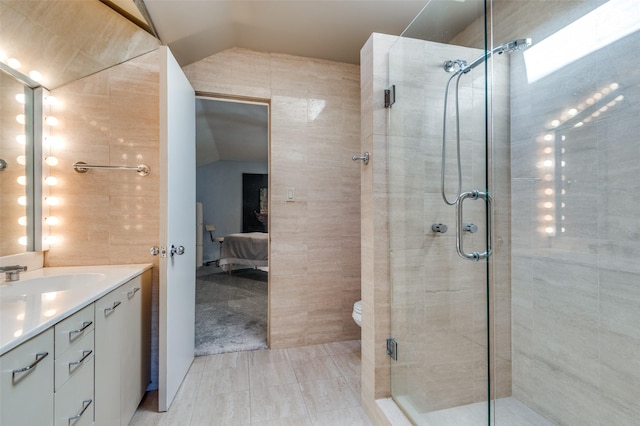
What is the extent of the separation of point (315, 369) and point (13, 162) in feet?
7.22

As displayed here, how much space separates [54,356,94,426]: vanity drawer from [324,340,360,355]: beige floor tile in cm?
162

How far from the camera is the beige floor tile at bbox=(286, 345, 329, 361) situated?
225cm

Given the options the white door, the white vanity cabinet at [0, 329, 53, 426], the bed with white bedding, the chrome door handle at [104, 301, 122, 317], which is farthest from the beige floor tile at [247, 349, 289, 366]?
the bed with white bedding

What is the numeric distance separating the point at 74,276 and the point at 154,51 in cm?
153

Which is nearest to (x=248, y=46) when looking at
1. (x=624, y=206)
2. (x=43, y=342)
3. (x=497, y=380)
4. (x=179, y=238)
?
(x=179, y=238)

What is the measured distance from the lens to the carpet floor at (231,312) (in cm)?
241

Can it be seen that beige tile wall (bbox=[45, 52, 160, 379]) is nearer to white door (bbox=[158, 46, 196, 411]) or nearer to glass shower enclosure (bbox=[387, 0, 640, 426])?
white door (bbox=[158, 46, 196, 411])

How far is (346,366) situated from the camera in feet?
6.91

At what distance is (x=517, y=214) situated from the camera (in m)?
1.64

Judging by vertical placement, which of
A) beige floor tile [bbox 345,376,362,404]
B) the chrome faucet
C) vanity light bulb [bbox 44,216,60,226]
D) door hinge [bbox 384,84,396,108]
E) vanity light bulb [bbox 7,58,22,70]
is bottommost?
beige floor tile [bbox 345,376,362,404]

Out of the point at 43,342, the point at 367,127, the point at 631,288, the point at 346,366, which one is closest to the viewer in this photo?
the point at 43,342

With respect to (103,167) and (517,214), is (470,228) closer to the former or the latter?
(517,214)

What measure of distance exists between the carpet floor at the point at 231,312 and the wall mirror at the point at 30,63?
1.48 metres

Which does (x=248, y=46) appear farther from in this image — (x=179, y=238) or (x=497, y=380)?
(x=497, y=380)
